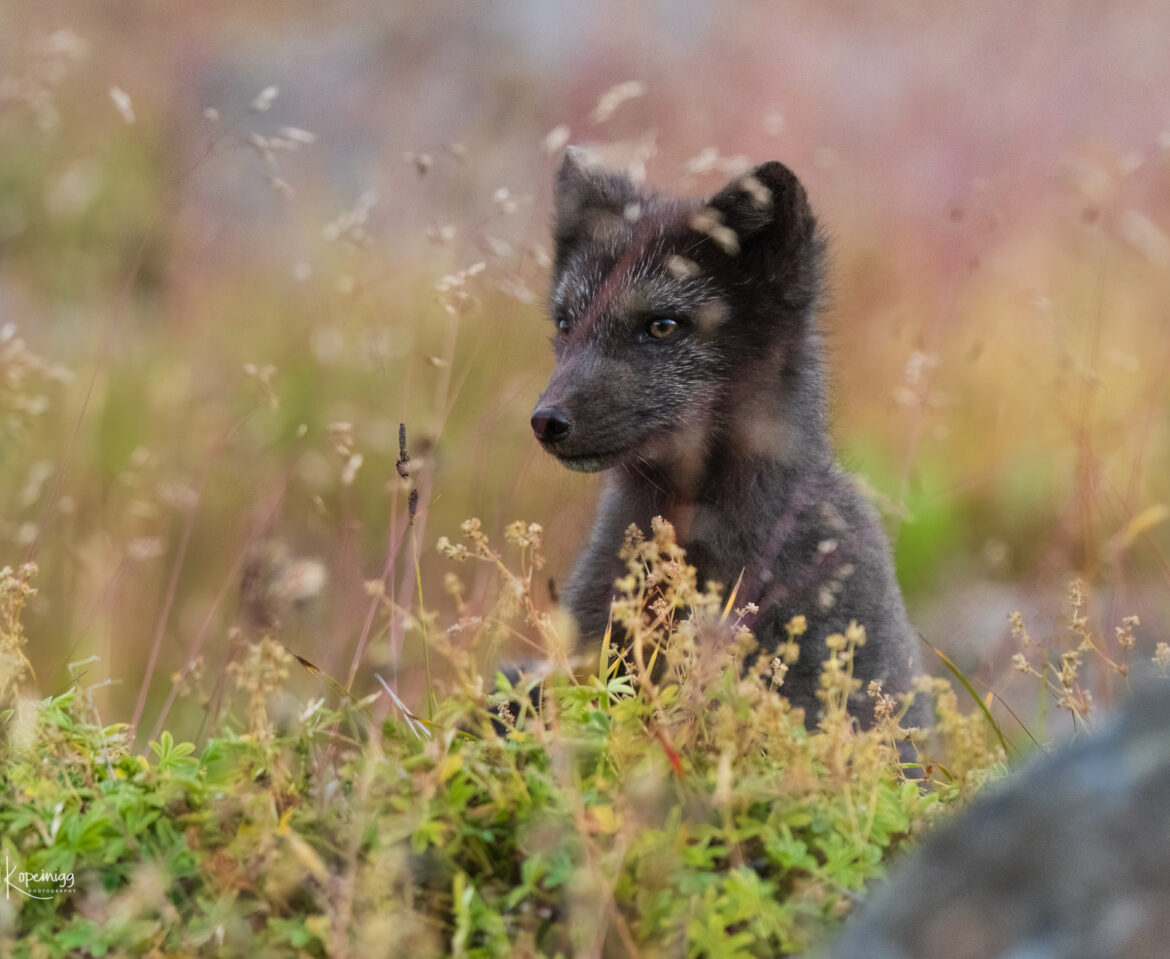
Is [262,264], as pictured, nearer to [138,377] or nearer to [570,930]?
[138,377]

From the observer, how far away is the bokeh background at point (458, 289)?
12.9 ft

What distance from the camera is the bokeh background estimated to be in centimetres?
393

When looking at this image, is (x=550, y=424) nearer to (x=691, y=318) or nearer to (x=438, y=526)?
(x=691, y=318)

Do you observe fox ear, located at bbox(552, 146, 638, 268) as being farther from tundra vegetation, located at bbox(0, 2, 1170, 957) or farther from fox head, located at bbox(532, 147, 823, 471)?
tundra vegetation, located at bbox(0, 2, 1170, 957)

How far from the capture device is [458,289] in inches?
136

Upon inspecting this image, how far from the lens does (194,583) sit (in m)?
5.49

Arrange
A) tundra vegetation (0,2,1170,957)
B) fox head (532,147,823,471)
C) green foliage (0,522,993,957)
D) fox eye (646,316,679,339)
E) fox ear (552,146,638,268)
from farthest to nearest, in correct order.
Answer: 1. fox ear (552,146,638,268)
2. fox eye (646,316,679,339)
3. fox head (532,147,823,471)
4. tundra vegetation (0,2,1170,957)
5. green foliage (0,522,993,957)

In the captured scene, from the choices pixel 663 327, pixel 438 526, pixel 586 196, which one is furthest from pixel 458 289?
pixel 438 526

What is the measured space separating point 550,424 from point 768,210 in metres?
0.95

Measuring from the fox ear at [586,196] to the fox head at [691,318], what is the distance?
22cm

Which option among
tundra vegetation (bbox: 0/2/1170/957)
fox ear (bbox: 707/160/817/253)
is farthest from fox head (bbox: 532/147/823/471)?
tundra vegetation (bbox: 0/2/1170/957)

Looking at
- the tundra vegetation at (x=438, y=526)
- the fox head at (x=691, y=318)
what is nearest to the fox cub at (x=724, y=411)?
the fox head at (x=691, y=318)

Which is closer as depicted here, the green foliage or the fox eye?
the green foliage

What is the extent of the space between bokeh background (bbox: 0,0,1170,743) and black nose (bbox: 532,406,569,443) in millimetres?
288
